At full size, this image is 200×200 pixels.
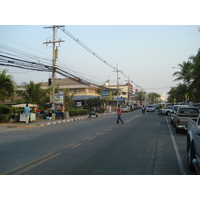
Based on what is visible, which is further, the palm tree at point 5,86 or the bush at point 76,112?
the bush at point 76,112

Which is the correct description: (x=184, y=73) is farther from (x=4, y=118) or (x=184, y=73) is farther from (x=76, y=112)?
(x=4, y=118)

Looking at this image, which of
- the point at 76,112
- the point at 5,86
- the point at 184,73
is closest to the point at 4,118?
the point at 5,86

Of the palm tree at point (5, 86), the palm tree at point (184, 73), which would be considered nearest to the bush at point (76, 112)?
the palm tree at point (5, 86)

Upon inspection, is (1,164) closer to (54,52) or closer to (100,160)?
(100,160)

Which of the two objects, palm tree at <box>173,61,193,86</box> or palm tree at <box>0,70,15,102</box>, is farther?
palm tree at <box>173,61,193,86</box>

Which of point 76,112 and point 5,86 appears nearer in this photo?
point 5,86

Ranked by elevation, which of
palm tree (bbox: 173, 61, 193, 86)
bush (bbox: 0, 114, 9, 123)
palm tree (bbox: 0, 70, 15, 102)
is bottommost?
bush (bbox: 0, 114, 9, 123)

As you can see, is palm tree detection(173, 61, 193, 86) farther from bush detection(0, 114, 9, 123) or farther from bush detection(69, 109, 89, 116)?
bush detection(0, 114, 9, 123)

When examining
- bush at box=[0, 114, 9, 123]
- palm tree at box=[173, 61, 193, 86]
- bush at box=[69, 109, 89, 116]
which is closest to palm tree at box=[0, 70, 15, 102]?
bush at box=[0, 114, 9, 123]

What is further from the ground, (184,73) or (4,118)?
(184,73)

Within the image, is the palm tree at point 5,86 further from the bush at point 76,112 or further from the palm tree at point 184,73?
the palm tree at point 184,73
